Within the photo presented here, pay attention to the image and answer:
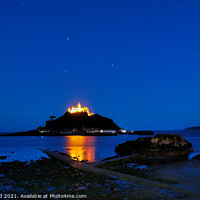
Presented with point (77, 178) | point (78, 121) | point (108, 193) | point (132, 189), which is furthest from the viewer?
point (78, 121)

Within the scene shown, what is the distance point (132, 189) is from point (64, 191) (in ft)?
11.0

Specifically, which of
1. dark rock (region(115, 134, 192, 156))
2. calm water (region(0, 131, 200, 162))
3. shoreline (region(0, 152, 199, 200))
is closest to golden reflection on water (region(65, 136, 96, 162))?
calm water (region(0, 131, 200, 162))

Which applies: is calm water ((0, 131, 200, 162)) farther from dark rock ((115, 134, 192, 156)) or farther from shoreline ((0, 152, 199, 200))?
shoreline ((0, 152, 199, 200))

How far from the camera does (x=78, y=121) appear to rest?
198 m

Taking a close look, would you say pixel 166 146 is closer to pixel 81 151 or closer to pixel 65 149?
pixel 81 151

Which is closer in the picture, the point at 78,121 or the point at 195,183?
the point at 195,183

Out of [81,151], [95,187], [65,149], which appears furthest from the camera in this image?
[65,149]

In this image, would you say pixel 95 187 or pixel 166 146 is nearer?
pixel 95 187

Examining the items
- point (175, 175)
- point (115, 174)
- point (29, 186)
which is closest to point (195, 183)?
point (175, 175)

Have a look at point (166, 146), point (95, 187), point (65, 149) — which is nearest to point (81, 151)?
point (65, 149)

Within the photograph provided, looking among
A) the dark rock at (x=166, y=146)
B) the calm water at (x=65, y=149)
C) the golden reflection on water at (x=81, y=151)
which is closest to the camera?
the golden reflection on water at (x=81, y=151)

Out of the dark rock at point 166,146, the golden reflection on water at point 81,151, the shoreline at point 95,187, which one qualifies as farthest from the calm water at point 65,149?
the shoreline at point 95,187

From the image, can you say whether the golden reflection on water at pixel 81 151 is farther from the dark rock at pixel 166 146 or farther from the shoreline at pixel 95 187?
the shoreline at pixel 95 187

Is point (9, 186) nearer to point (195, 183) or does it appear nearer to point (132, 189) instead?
point (132, 189)
